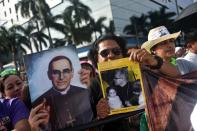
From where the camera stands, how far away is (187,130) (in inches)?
106

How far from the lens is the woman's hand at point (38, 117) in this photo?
2.78 meters

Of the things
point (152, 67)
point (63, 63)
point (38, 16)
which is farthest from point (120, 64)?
point (38, 16)

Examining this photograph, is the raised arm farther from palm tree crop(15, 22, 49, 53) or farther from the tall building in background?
palm tree crop(15, 22, 49, 53)

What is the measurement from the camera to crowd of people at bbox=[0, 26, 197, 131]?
9.29ft

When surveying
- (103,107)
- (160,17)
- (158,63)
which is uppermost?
(160,17)

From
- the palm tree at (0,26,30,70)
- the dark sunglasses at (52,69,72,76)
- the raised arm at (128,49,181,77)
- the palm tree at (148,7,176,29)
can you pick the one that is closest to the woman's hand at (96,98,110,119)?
the dark sunglasses at (52,69,72,76)

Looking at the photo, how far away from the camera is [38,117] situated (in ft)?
9.21

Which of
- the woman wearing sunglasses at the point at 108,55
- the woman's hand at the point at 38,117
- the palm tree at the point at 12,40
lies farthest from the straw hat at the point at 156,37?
the palm tree at the point at 12,40

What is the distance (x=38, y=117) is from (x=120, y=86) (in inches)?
26.9

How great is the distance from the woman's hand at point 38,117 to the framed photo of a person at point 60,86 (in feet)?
0.24

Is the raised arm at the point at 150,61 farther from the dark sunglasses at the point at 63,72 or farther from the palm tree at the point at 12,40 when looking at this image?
the palm tree at the point at 12,40

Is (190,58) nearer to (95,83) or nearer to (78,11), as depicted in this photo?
(95,83)

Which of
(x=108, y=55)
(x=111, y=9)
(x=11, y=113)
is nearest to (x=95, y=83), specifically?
(x=108, y=55)

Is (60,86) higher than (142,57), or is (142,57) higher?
(142,57)
